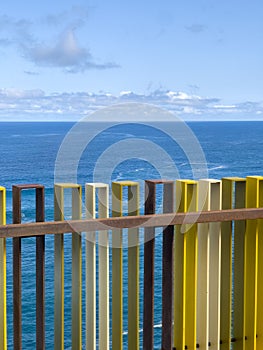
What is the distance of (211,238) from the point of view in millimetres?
2754

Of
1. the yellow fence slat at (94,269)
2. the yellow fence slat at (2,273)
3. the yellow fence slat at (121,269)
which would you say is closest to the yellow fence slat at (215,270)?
the yellow fence slat at (121,269)

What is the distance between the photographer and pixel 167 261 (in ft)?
8.66

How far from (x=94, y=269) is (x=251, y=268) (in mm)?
699

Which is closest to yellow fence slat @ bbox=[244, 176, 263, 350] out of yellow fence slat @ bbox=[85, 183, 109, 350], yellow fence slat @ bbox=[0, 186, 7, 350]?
yellow fence slat @ bbox=[85, 183, 109, 350]

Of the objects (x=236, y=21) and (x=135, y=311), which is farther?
(x=236, y=21)

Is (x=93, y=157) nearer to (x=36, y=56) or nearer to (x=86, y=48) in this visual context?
(x=86, y=48)

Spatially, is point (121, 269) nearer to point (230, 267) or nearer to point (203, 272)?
point (203, 272)

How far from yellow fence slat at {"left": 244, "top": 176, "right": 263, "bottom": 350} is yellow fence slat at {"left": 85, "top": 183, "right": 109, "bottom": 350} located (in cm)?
62

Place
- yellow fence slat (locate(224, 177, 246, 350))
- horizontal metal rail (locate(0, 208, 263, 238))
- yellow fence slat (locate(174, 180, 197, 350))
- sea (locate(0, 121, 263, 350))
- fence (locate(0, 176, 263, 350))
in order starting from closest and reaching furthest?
horizontal metal rail (locate(0, 208, 263, 238)) < fence (locate(0, 176, 263, 350)) < yellow fence slat (locate(174, 180, 197, 350)) < yellow fence slat (locate(224, 177, 246, 350)) < sea (locate(0, 121, 263, 350))

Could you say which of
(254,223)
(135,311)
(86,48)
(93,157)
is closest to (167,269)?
(135,311)

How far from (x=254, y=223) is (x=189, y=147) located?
1.50 ft

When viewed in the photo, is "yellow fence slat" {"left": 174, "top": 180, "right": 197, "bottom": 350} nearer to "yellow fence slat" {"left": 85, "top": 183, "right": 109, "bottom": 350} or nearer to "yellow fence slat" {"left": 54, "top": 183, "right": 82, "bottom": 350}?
"yellow fence slat" {"left": 85, "top": 183, "right": 109, "bottom": 350}

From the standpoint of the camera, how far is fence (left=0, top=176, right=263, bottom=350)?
249 cm

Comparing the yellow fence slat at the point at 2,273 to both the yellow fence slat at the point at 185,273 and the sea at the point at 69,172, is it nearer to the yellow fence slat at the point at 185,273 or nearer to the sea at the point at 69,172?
the sea at the point at 69,172
